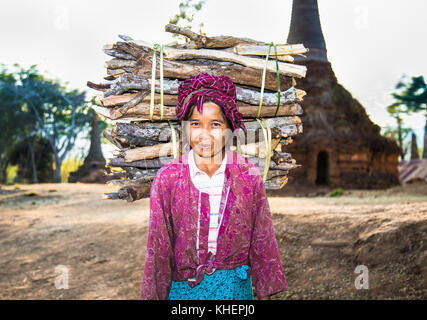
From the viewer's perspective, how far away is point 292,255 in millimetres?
5633

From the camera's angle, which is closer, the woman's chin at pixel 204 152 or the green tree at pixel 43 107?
the woman's chin at pixel 204 152

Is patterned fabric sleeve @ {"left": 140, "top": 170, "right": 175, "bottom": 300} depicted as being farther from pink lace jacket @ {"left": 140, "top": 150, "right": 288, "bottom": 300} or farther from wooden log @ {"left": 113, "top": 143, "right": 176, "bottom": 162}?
wooden log @ {"left": 113, "top": 143, "right": 176, "bottom": 162}

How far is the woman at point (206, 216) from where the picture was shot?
2.00 meters

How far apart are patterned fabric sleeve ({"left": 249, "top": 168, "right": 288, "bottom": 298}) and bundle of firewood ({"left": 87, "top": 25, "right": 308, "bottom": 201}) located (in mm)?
280

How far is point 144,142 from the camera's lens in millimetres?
Answer: 2287

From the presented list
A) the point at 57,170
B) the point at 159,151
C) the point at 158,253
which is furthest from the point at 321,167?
the point at 57,170

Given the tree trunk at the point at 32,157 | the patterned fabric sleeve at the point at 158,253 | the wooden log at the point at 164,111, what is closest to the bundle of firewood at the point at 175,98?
the wooden log at the point at 164,111

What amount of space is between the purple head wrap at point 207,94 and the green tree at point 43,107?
2783 centimetres

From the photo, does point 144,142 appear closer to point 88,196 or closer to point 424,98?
point 424,98

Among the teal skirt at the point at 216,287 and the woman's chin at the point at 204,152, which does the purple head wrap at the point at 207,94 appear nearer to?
the woman's chin at the point at 204,152

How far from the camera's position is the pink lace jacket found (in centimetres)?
201
